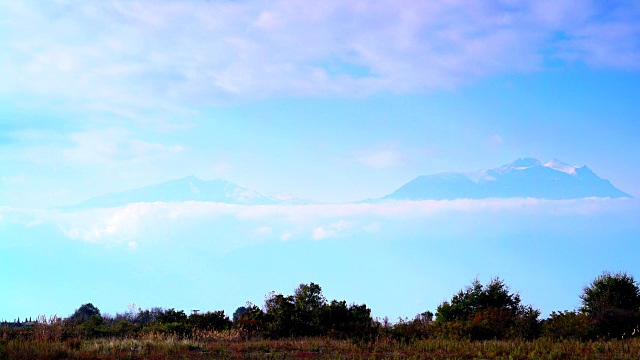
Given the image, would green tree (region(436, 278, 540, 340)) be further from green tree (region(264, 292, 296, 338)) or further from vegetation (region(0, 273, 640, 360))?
green tree (region(264, 292, 296, 338))

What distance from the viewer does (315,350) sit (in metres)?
22.3

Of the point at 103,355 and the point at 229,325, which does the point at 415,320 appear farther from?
the point at 103,355

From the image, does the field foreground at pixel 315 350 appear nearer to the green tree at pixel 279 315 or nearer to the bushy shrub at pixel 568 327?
the bushy shrub at pixel 568 327

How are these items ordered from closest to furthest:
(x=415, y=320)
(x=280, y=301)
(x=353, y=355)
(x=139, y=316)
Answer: (x=353, y=355) < (x=280, y=301) < (x=415, y=320) < (x=139, y=316)

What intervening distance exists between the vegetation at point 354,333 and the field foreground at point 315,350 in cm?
4

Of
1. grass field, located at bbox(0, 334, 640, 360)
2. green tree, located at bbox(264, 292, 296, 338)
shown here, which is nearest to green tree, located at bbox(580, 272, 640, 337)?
grass field, located at bbox(0, 334, 640, 360)

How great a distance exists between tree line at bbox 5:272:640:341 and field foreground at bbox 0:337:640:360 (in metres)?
2.47

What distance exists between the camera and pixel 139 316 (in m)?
45.0

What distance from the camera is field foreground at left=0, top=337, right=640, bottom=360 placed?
20.8 m

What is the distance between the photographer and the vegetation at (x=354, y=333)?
21.6m

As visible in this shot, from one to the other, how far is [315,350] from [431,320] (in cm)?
1699

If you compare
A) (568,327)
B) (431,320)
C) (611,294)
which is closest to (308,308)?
(431,320)

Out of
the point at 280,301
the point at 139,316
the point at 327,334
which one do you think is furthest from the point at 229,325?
the point at 139,316

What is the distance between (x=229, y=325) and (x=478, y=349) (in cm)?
1603
